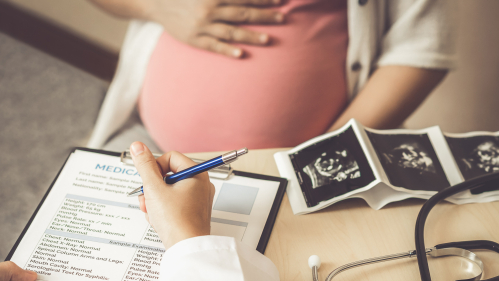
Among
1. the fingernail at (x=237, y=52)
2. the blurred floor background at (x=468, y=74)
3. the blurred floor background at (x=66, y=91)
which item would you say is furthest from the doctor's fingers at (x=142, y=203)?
the blurred floor background at (x=468, y=74)

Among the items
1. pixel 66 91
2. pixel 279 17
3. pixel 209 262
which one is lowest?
pixel 209 262

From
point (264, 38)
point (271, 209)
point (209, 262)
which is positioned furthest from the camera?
point (264, 38)

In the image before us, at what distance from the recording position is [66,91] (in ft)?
4.49

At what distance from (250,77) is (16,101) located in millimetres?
1192

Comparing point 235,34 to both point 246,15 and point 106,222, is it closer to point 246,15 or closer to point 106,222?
point 246,15

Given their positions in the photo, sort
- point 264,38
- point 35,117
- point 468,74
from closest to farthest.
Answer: point 264,38 → point 468,74 → point 35,117

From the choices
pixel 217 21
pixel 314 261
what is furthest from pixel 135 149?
pixel 217 21

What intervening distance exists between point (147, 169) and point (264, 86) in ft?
0.97

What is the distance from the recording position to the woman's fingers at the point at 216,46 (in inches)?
23.6

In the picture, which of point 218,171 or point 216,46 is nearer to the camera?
point 218,171

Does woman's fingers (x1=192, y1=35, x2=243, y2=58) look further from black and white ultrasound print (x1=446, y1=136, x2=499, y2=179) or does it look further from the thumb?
black and white ultrasound print (x1=446, y1=136, x2=499, y2=179)

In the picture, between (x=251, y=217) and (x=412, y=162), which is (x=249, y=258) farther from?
(x=412, y=162)

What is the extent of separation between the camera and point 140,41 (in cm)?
72

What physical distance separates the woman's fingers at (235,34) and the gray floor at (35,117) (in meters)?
0.82
